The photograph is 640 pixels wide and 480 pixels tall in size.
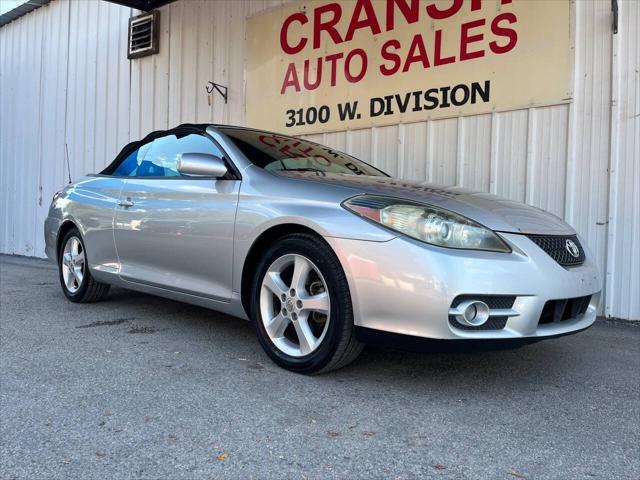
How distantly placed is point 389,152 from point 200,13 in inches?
165

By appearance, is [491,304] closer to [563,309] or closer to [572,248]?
[563,309]

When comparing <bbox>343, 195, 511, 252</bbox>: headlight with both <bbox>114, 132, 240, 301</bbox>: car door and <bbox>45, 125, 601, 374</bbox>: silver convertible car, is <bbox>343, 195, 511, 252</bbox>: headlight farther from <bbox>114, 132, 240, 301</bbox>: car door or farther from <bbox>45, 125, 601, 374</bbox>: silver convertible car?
<bbox>114, 132, 240, 301</bbox>: car door

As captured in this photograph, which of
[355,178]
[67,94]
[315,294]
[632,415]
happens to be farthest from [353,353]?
[67,94]

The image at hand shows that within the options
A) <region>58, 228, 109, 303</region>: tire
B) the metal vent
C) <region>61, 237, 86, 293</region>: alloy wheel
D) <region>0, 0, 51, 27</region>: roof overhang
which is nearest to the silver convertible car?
<region>58, 228, 109, 303</region>: tire

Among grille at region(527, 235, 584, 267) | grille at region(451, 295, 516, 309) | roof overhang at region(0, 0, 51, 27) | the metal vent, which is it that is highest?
roof overhang at region(0, 0, 51, 27)

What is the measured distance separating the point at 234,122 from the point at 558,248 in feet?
19.1

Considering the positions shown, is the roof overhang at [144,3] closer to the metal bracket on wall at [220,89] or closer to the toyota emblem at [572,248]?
the metal bracket on wall at [220,89]

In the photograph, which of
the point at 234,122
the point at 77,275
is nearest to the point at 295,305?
the point at 77,275

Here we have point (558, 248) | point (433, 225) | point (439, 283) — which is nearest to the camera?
point (439, 283)

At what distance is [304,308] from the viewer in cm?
286

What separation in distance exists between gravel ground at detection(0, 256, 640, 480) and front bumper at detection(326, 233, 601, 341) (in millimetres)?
386

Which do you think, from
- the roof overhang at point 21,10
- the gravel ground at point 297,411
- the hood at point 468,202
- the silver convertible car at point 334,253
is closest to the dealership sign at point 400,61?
the silver convertible car at point 334,253

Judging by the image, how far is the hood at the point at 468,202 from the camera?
2.73 metres

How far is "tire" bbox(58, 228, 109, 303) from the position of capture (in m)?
4.73
